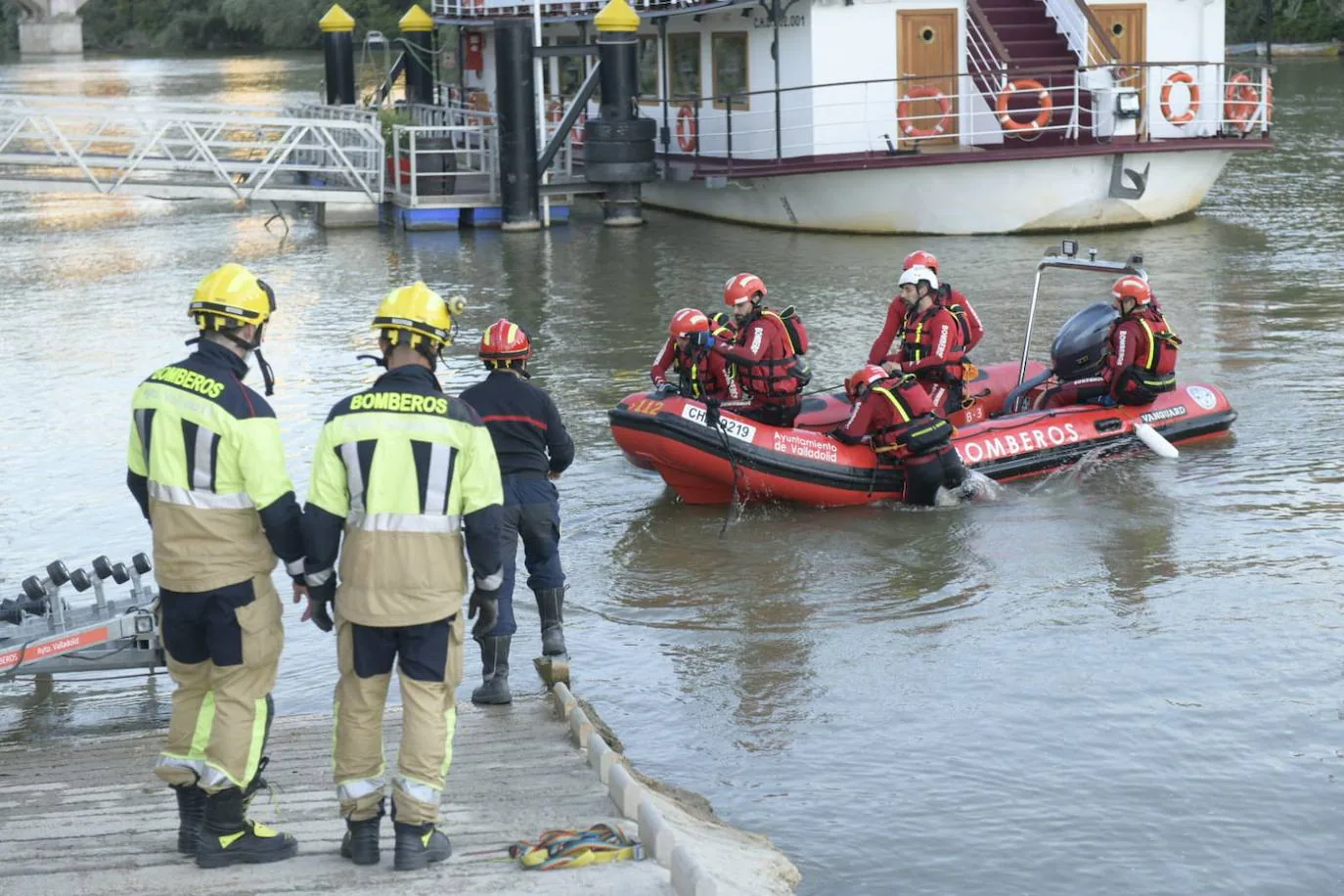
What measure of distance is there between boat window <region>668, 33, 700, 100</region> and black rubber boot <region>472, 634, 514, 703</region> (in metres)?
17.6

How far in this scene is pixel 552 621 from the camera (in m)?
7.68

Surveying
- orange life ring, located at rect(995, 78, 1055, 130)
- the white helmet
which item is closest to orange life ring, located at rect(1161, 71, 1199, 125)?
orange life ring, located at rect(995, 78, 1055, 130)

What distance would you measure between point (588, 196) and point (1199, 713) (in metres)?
19.8

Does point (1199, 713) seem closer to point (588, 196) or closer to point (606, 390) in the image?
point (606, 390)

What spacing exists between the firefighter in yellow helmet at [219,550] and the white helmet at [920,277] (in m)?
6.36

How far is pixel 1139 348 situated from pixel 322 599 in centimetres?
753

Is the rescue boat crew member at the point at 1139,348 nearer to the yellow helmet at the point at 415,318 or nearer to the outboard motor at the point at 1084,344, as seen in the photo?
the outboard motor at the point at 1084,344

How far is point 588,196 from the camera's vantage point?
2650cm

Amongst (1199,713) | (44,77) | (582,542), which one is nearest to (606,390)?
(582,542)

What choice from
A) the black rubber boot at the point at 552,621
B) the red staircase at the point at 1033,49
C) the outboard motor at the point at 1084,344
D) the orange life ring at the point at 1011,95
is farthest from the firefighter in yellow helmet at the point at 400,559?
the red staircase at the point at 1033,49

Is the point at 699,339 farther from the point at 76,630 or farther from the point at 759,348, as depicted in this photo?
the point at 76,630

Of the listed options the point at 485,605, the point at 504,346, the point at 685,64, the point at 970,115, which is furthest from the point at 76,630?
the point at 685,64

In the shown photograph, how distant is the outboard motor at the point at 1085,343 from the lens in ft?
39.5

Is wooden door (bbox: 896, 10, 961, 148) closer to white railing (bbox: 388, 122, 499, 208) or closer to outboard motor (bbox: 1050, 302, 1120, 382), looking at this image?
white railing (bbox: 388, 122, 499, 208)
